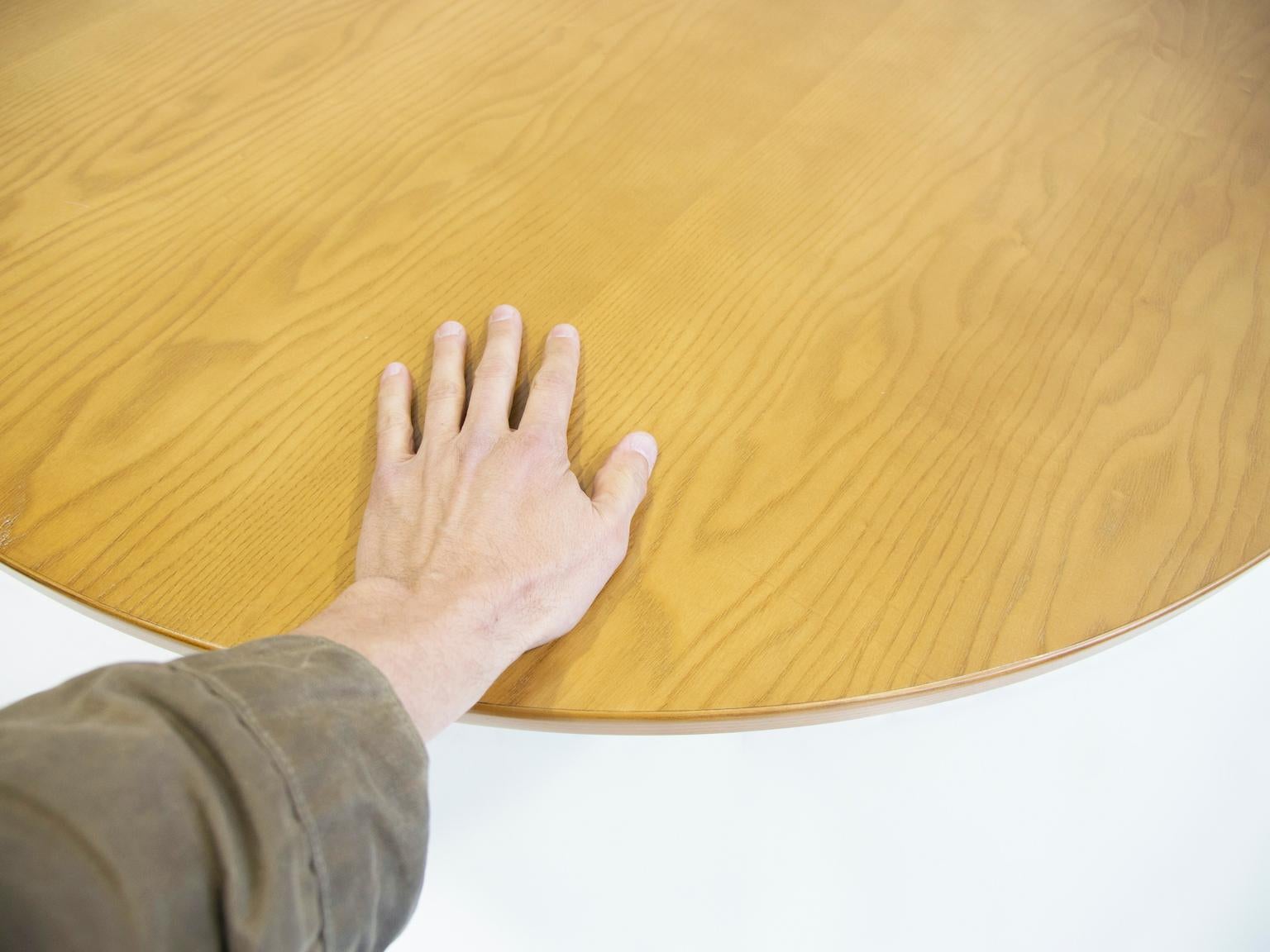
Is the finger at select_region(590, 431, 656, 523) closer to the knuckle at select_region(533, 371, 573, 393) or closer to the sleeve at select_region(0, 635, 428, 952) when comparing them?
the knuckle at select_region(533, 371, 573, 393)

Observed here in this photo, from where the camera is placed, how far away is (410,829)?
0.46 meters

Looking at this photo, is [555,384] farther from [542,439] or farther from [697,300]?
[697,300]

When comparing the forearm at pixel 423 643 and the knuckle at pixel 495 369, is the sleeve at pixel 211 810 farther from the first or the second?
the knuckle at pixel 495 369

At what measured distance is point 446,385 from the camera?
737 mm

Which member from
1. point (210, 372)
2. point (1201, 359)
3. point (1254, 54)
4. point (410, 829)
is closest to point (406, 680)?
point (410, 829)

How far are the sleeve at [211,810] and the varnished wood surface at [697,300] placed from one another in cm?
A: 19

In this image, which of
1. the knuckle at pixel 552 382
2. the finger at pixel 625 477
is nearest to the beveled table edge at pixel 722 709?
the finger at pixel 625 477

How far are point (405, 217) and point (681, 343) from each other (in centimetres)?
31

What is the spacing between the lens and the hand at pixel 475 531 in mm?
573

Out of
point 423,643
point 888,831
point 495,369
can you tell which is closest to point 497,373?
point 495,369

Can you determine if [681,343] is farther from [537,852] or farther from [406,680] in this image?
[537,852]

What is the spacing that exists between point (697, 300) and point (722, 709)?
386 millimetres

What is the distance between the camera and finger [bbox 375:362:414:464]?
71 cm

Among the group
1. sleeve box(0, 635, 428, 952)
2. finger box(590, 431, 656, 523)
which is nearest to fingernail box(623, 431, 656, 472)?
finger box(590, 431, 656, 523)
